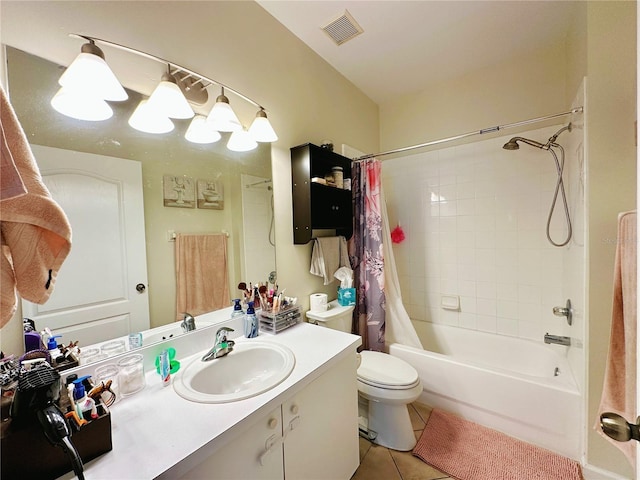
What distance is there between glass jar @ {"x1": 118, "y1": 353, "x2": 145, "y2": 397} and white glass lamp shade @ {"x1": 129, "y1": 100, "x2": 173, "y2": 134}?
2.96 ft

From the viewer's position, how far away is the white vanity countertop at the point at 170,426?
593 millimetres

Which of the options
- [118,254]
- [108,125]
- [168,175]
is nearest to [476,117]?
[168,175]

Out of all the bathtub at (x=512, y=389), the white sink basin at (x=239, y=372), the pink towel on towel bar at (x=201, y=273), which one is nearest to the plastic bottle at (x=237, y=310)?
the pink towel on towel bar at (x=201, y=273)

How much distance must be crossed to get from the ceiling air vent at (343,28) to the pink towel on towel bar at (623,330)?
1676 mm

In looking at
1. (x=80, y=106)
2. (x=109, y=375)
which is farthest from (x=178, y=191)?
(x=109, y=375)

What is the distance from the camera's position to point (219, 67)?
4.19 ft

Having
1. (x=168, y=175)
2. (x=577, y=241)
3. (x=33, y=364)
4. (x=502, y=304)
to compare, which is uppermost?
(x=168, y=175)

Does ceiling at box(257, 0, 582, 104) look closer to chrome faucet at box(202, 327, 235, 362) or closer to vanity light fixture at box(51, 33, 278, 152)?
vanity light fixture at box(51, 33, 278, 152)

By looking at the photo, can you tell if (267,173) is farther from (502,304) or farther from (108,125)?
(502,304)

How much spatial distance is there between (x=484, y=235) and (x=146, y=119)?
2417 mm

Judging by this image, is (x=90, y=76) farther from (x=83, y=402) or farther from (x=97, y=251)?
(x=83, y=402)

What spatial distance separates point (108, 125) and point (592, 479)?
2705 millimetres

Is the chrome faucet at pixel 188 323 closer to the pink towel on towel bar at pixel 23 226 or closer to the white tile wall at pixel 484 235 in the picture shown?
the pink towel on towel bar at pixel 23 226

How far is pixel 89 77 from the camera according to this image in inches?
32.9
